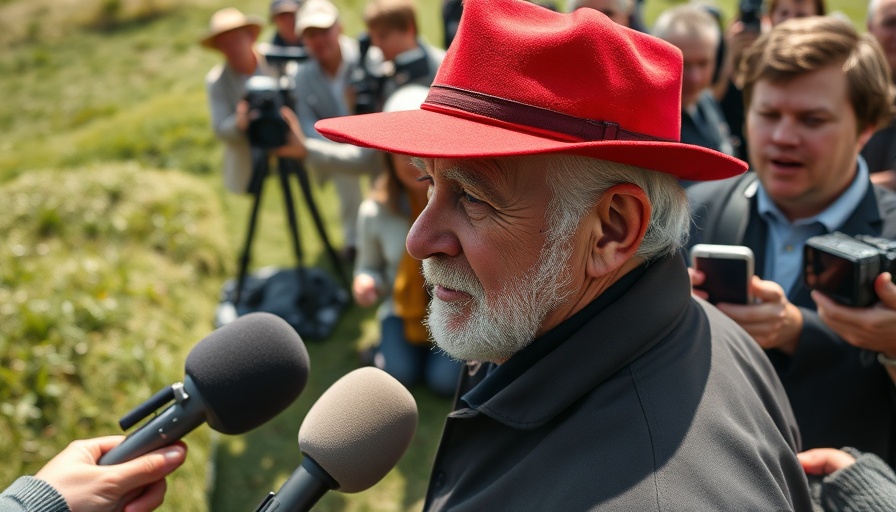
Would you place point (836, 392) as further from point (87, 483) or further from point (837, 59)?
point (87, 483)

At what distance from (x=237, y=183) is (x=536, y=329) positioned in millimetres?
4547

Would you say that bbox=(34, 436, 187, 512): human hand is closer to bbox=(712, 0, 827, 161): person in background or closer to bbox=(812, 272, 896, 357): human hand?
bbox=(812, 272, 896, 357): human hand

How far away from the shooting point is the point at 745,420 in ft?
4.91

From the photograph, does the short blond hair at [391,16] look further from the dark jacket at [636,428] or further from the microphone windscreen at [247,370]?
the dark jacket at [636,428]

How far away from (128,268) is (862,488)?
4.63m

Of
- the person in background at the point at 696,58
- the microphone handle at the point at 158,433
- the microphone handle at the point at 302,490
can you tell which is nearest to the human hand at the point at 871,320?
the microphone handle at the point at 302,490

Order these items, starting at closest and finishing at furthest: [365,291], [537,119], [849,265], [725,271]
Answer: [537,119]
[849,265]
[725,271]
[365,291]

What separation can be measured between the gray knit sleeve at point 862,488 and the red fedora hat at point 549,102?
803mm

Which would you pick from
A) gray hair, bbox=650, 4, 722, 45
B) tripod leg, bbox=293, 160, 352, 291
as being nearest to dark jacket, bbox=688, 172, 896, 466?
gray hair, bbox=650, 4, 722, 45

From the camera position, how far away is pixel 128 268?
500cm

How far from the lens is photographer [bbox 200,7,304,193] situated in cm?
554

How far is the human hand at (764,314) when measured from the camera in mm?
2102

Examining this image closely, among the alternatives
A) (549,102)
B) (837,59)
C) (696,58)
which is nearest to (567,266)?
(549,102)

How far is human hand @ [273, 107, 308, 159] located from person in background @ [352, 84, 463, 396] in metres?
0.68
